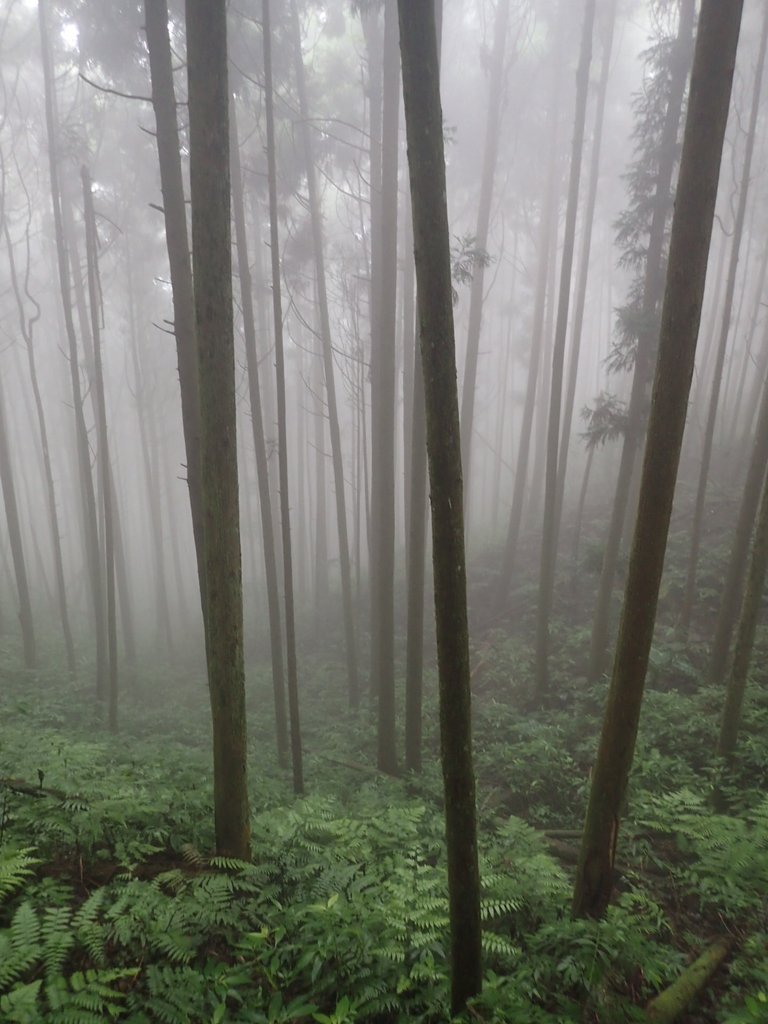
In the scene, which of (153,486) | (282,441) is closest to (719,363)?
(282,441)

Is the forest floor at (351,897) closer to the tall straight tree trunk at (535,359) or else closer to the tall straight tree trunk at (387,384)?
the tall straight tree trunk at (387,384)

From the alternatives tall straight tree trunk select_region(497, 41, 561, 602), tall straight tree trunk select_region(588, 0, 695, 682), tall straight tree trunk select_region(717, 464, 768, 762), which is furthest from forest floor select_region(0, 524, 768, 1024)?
tall straight tree trunk select_region(497, 41, 561, 602)

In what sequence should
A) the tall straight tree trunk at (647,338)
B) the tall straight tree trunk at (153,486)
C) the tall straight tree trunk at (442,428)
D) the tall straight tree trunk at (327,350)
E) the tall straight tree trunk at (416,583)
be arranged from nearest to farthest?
the tall straight tree trunk at (442,428) < the tall straight tree trunk at (416,583) < the tall straight tree trunk at (647,338) < the tall straight tree trunk at (327,350) < the tall straight tree trunk at (153,486)

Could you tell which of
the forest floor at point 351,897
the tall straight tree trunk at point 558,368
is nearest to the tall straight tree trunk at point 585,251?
the tall straight tree trunk at point 558,368

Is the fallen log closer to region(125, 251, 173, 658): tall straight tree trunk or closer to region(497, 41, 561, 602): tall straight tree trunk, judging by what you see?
region(497, 41, 561, 602): tall straight tree trunk

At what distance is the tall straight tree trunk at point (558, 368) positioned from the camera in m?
10.6

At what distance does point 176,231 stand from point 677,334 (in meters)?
5.16

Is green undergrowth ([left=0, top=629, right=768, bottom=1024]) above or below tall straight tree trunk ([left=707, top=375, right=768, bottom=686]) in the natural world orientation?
below

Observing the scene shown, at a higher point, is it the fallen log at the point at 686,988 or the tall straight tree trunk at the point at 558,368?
the tall straight tree trunk at the point at 558,368

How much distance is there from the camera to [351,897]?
402 cm

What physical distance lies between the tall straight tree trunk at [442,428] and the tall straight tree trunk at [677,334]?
1828mm

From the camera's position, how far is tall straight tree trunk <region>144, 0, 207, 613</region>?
19.4ft

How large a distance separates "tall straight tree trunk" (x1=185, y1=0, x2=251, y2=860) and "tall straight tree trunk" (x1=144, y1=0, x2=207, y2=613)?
165cm

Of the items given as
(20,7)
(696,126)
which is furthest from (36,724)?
(20,7)
